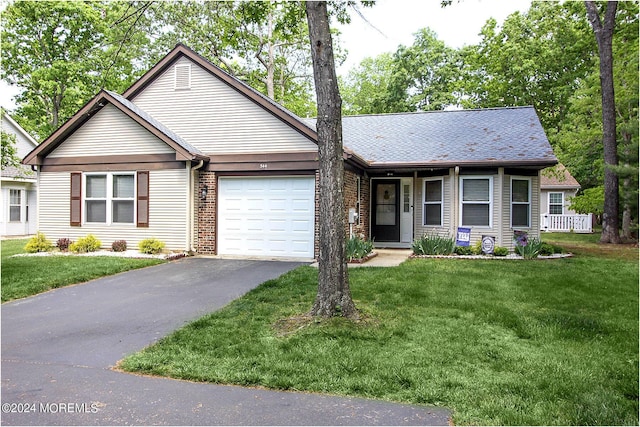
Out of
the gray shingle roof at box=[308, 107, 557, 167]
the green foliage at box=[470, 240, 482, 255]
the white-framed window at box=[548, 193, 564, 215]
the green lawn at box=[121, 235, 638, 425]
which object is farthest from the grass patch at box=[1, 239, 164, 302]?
the white-framed window at box=[548, 193, 564, 215]

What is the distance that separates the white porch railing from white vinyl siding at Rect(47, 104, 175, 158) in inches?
819

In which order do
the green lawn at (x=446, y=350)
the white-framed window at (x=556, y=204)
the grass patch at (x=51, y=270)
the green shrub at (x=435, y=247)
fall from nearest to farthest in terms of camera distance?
the green lawn at (x=446, y=350)
the grass patch at (x=51, y=270)
the green shrub at (x=435, y=247)
the white-framed window at (x=556, y=204)

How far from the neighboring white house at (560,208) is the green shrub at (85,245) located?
21.2 meters

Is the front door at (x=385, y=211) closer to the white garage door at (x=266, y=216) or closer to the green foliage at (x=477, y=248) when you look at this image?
the green foliage at (x=477, y=248)

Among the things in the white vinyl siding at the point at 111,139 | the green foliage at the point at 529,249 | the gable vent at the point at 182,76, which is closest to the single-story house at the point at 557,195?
the green foliage at the point at 529,249

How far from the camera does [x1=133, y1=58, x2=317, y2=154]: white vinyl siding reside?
40.3 ft

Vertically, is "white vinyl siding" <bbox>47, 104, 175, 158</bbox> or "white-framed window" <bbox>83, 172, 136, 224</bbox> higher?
"white vinyl siding" <bbox>47, 104, 175, 158</bbox>

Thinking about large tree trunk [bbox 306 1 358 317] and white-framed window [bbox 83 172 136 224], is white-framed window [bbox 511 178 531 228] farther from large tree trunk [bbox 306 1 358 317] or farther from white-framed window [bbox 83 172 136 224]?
white-framed window [bbox 83 172 136 224]

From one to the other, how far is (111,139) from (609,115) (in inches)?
636

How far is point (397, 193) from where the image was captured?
1471 cm

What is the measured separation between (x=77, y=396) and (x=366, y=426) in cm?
228

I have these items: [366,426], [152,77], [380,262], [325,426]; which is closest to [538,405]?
[366,426]

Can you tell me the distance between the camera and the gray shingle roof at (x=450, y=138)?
1290cm

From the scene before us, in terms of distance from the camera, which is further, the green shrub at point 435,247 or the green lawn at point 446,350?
the green shrub at point 435,247
